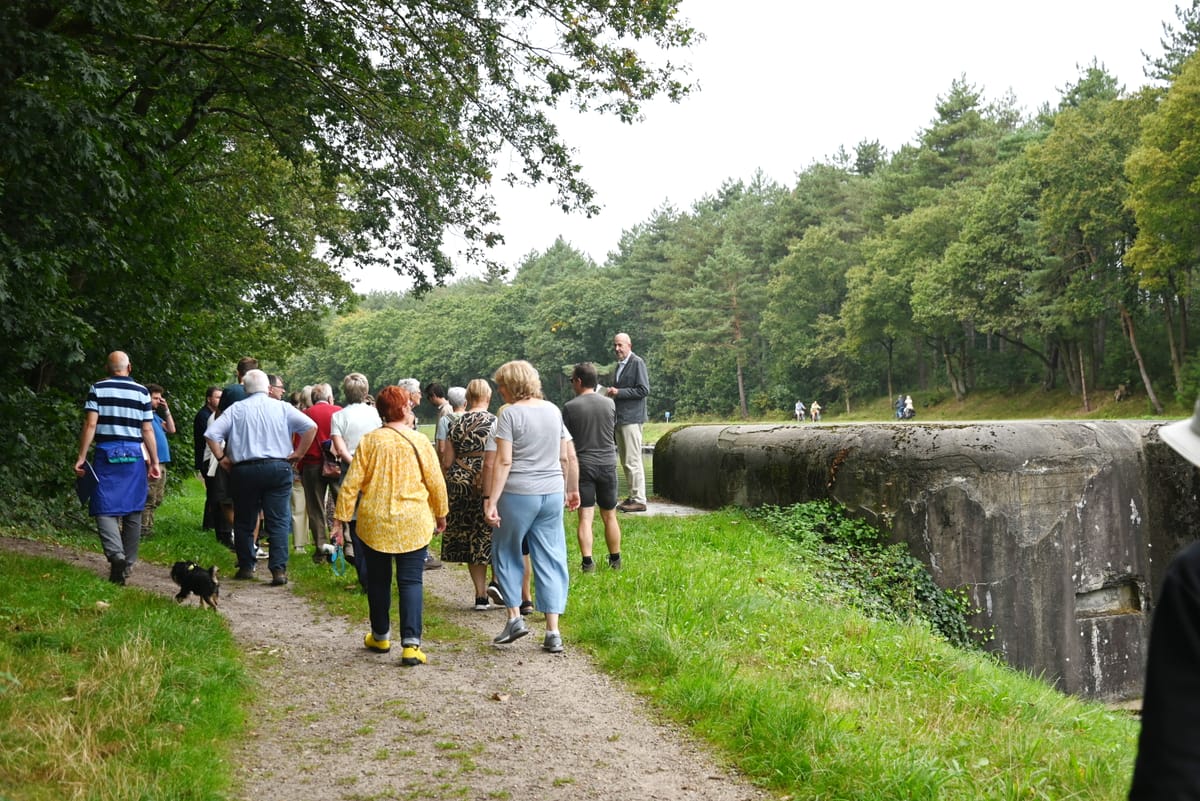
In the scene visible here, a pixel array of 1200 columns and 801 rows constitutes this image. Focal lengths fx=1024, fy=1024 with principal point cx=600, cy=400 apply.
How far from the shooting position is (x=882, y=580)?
10.2 metres

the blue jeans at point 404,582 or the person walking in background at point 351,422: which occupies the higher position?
the person walking in background at point 351,422

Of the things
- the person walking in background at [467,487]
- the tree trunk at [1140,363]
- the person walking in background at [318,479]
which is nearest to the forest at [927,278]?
the tree trunk at [1140,363]

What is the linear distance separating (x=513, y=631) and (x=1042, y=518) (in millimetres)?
6237

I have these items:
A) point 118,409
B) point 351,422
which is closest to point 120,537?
point 118,409

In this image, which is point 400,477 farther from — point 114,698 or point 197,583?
point 197,583

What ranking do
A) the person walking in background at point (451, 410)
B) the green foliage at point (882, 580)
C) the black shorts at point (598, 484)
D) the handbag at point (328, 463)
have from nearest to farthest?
the black shorts at point (598, 484) < the person walking in background at point (451, 410) < the green foliage at point (882, 580) < the handbag at point (328, 463)

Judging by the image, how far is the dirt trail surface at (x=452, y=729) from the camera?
4426 millimetres

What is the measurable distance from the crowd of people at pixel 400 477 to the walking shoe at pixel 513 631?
0.01 metres

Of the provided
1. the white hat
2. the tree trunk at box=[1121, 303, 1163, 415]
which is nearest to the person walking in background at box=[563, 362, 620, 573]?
the white hat

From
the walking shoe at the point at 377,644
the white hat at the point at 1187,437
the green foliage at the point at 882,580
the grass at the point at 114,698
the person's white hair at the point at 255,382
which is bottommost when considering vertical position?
the green foliage at the point at 882,580

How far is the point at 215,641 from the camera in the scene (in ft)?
21.2

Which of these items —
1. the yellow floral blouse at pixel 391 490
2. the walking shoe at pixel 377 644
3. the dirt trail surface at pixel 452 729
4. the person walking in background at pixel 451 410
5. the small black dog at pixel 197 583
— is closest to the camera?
the dirt trail surface at pixel 452 729

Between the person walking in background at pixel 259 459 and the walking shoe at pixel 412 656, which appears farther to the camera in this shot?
the person walking in background at pixel 259 459

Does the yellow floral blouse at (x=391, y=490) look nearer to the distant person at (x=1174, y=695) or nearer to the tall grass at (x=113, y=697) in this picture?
the tall grass at (x=113, y=697)
